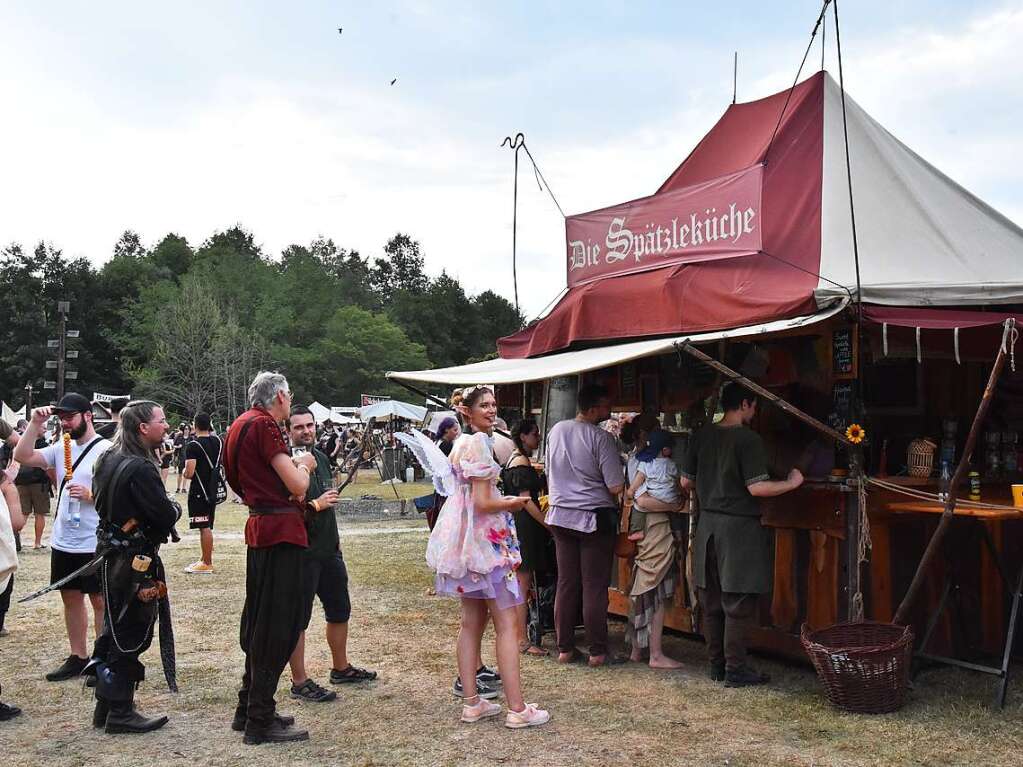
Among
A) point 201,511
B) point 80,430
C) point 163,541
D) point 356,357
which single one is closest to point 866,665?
point 163,541

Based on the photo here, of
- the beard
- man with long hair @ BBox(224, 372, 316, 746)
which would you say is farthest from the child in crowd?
the beard

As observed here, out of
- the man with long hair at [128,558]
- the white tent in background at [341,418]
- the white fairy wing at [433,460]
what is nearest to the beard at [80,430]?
the man with long hair at [128,558]

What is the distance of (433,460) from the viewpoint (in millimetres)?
4883

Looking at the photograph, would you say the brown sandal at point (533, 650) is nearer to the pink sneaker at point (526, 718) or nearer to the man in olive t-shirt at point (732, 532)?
the man in olive t-shirt at point (732, 532)

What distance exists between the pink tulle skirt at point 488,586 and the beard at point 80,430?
2.57 metres

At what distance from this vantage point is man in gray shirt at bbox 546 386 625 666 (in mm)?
6055

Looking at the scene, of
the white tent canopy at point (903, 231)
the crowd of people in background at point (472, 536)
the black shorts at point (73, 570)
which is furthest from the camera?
the white tent canopy at point (903, 231)

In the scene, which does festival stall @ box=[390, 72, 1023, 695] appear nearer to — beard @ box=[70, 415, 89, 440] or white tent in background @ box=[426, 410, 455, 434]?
beard @ box=[70, 415, 89, 440]

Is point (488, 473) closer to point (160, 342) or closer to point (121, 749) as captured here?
point (121, 749)

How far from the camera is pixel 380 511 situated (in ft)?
56.3

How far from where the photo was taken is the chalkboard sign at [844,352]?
5.46 m

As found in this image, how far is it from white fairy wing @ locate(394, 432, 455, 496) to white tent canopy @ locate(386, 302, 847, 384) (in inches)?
50.2

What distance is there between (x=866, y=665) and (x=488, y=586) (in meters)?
1.98

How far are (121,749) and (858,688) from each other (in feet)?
12.1
